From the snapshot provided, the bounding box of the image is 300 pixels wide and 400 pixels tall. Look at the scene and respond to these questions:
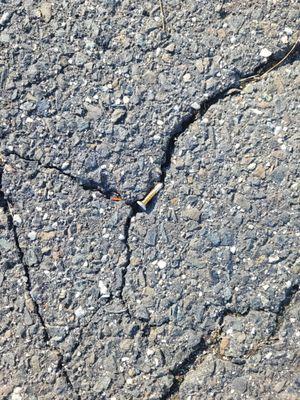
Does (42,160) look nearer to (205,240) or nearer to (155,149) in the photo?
(155,149)

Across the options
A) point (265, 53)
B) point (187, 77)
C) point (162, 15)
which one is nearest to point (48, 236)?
point (187, 77)

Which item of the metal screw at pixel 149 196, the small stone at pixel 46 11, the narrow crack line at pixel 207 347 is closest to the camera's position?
the narrow crack line at pixel 207 347

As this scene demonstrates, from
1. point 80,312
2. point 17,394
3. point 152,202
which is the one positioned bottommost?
point 17,394

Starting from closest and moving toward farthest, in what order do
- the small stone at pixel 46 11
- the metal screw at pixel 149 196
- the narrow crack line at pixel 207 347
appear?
the narrow crack line at pixel 207 347 → the metal screw at pixel 149 196 → the small stone at pixel 46 11

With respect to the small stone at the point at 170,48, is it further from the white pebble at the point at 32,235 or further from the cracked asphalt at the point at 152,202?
the white pebble at the point at 32,235

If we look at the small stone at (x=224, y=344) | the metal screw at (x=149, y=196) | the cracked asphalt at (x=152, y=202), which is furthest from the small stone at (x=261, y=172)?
the small stone at (x=224, y=344)

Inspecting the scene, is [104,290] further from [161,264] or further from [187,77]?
[187,77]

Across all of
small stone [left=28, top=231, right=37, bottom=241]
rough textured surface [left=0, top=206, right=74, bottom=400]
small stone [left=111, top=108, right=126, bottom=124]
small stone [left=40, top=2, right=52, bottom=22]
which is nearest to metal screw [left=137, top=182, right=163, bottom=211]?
small stone [left=111, top=108, right=126, bottom=124]

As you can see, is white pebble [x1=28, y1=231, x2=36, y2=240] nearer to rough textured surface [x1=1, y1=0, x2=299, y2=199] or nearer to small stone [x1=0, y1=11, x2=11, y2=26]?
rough textured surface [x1=1, y1=0, x2=299, y2=199]
